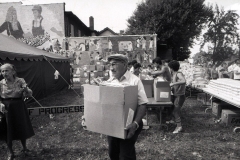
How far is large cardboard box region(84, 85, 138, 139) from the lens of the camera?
2004 millimetres

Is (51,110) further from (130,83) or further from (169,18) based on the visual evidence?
(169,18)

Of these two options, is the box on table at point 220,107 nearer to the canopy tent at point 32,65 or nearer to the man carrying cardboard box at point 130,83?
the man carrying cardboard box at point 130,83

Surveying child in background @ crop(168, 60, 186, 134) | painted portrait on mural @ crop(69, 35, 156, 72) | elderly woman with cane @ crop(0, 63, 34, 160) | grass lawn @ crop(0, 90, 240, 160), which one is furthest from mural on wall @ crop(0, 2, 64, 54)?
elderly woman with cane @ crop(0, 63, 34, 160)

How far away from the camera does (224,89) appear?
19.3 feet

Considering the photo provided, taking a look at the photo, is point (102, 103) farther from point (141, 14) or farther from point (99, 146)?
point (141, 14)

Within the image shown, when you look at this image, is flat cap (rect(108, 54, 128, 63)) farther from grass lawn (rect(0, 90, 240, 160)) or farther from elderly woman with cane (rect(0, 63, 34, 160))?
grass lawn (rect(0, 90, 240, 160))

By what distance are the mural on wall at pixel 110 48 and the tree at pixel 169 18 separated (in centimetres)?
1005

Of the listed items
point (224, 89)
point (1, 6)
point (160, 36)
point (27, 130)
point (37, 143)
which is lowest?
point (37, 143)

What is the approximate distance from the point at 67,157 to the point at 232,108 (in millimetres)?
5160

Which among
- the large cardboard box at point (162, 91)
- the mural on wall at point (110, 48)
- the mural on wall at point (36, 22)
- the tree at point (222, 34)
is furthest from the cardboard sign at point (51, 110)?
the tree at point (222, 34)

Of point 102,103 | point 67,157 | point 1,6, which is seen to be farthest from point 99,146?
point 1,6

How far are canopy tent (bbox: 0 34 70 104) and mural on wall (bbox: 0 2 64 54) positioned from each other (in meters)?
8.34

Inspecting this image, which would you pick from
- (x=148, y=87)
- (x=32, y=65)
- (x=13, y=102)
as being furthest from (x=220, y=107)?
(x=32, y=65)

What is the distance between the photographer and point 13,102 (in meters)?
3.42
